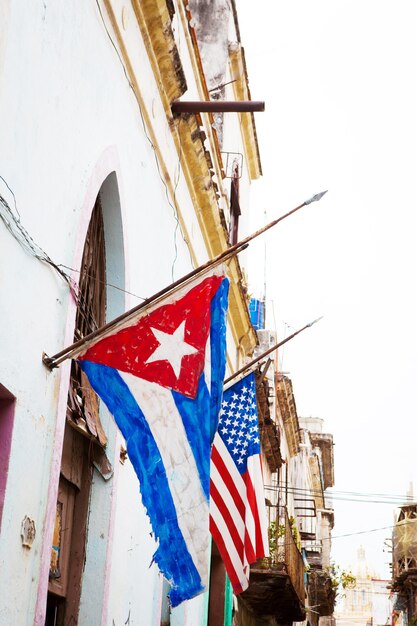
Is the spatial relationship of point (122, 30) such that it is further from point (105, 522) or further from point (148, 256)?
point (105, 522)

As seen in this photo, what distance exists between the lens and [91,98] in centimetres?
702

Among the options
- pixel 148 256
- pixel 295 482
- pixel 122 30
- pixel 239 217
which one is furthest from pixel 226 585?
pixel 295 482

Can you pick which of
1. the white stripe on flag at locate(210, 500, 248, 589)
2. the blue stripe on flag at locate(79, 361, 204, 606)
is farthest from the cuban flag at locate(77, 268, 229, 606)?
the white stripe on flag at locate(210, 500, 248, 589)

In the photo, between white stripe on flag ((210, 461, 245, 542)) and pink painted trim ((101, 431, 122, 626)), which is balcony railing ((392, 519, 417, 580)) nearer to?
white stripe on flag ((210, 461, 245, 542))

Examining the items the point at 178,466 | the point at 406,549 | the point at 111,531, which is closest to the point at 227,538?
the point at 111,531

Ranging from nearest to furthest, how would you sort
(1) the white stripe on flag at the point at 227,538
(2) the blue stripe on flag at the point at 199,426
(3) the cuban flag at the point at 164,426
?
(3) the cuban flag at the point at 164,426 < (2) the blue stripe on flag at the point at 199,426 < (1) the white stripe on flag at the point at 227,538

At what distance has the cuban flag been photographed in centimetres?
593

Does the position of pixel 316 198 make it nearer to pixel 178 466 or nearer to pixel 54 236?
pixel 54 236

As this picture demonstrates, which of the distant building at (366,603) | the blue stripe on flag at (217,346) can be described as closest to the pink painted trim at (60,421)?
the blue stripe on flag at (217,346)

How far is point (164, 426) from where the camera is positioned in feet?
19.7

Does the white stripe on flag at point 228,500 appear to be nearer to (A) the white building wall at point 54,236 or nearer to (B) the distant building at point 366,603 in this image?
(A) the white building wall at point 54,236

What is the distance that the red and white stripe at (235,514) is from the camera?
9258 millimetres

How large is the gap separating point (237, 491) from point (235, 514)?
0.26m

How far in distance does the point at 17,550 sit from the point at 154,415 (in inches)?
44.4
